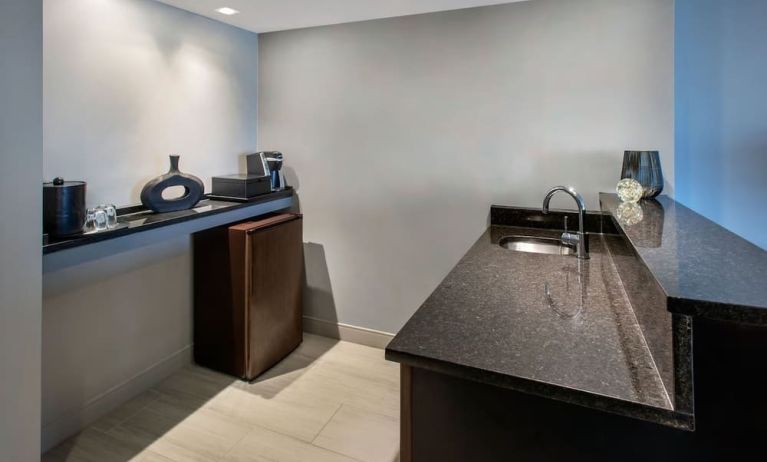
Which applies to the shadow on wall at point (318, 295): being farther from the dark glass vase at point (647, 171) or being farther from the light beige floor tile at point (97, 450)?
the dark glass vase at point (647, 171)

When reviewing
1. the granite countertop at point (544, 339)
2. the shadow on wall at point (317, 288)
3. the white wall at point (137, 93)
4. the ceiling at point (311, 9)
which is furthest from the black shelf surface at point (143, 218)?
the granite countertop at point (544, 339)

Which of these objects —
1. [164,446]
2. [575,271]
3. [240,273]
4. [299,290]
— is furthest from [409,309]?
[164,446]

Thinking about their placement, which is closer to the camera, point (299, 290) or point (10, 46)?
point (10, 46)

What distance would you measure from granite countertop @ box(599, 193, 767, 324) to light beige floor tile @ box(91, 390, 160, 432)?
2.50 meters

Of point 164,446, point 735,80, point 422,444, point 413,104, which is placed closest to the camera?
point 422,444

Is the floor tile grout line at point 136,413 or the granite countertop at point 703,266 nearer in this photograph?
the granite countertop at point 703,266

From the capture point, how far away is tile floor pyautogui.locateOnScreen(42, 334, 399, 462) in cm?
199

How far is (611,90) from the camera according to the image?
230cm

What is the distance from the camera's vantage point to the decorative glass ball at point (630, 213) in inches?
61.8

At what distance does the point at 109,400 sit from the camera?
89.7 inches

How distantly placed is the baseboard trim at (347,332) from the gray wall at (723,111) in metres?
2.02

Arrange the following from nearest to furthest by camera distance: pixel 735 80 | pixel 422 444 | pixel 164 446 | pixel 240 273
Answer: pixel 422 444 < pixel 164 446 < pixel 735 80 < pixel 240 273

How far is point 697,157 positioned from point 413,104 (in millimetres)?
1619

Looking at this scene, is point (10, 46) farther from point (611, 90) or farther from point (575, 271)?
point (611, 90)
